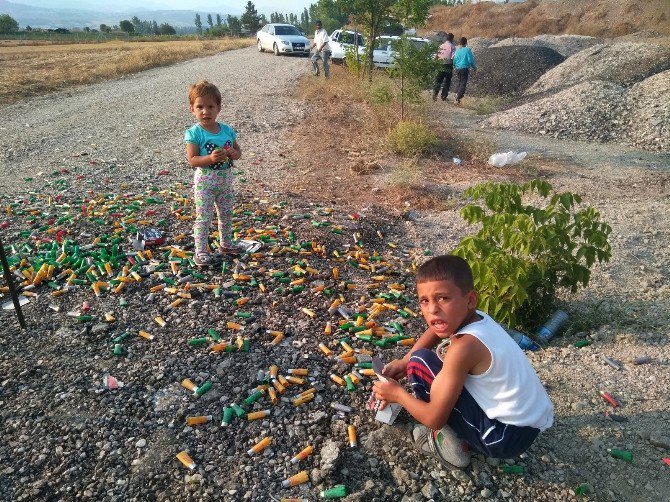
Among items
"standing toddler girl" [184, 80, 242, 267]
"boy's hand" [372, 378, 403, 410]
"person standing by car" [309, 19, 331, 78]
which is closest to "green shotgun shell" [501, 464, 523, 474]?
"boy's hand" [372, 378, 403, 410]

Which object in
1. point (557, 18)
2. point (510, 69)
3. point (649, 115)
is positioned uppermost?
point (557, 18)

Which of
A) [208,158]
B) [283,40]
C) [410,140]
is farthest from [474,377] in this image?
[283,40]

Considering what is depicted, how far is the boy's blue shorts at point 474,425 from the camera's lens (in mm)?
2650

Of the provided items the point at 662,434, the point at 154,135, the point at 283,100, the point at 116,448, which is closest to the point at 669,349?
the point at 662,434

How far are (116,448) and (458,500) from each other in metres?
2.29

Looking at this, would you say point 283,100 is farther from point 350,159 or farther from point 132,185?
point 132,185

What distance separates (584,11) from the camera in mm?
38500

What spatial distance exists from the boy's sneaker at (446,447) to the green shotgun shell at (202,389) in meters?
1.70

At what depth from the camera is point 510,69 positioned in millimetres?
20562

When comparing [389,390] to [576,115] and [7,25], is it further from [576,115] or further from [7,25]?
[7,25]

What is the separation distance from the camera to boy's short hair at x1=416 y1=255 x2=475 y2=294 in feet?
8.20

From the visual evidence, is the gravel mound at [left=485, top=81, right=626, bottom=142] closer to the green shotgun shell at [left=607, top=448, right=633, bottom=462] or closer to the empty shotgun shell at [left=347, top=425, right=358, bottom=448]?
the green shotgun shell at [left=607, top=448, right=633, bottom=462]

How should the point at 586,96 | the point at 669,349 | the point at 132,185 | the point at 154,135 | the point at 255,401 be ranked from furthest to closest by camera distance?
the point at 586,96 < the point at 154,135 < the point at 132,185 < the point at 669,349 < the point at 255,401

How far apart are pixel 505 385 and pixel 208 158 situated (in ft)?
11.7
